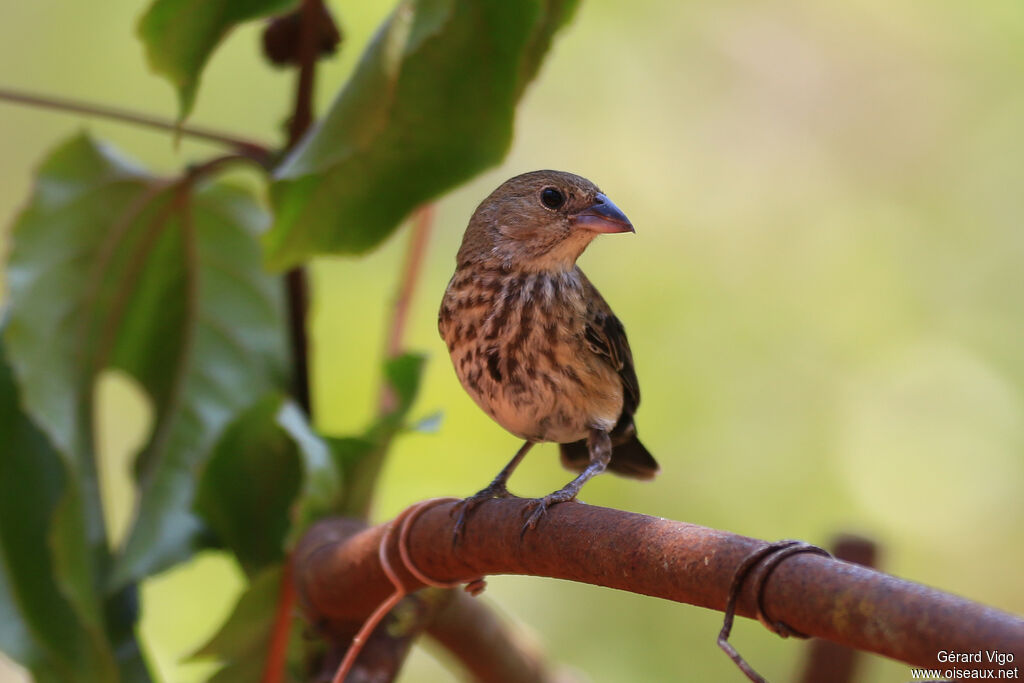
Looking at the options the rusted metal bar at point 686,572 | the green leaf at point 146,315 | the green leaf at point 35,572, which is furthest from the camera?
the green leaf at point 146,315

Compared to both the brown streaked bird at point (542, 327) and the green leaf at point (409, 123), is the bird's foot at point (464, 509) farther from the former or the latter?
the green leaf at point (409, 123)

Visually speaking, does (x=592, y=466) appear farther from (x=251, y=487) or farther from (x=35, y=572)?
(x=35, y=572)

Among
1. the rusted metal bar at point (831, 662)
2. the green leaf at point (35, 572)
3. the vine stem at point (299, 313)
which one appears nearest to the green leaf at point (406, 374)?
the vine stem at point (299, 313)

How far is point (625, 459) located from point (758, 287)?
248cm

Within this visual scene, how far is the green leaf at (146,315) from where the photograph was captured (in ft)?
9.70

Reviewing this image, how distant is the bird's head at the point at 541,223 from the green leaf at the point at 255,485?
799mm

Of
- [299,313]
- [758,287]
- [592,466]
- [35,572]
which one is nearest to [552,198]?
[592,466]

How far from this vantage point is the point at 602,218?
7.89 ft

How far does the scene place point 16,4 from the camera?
5512 mm

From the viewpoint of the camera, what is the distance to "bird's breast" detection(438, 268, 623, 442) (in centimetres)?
232

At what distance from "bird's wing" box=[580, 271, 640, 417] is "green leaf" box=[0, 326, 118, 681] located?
4.37 ft

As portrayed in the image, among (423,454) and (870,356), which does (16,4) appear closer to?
(423,454)

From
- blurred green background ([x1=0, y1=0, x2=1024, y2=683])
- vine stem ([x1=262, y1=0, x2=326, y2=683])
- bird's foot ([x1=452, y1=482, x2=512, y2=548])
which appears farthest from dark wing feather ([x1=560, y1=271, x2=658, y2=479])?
blurred green background ([x1=0, y1=0, x2=1024, y2=683])

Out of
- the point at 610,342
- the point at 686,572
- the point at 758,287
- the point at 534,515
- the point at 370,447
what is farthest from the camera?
the point at 758,287
